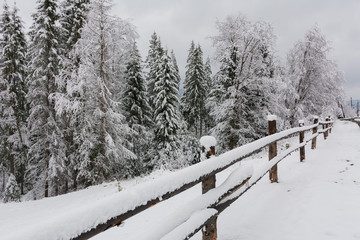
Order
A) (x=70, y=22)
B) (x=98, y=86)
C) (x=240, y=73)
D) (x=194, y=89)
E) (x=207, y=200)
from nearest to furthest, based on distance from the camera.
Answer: (x=207, y=200) → (x=98, y=86) → (x=240, y=73) → (x=70, y=22) → (x=194, y=89)

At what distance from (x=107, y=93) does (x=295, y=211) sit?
13583mm

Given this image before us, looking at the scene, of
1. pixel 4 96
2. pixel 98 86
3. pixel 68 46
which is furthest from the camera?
pixel 68 46

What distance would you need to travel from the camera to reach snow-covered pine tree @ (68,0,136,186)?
1359cm

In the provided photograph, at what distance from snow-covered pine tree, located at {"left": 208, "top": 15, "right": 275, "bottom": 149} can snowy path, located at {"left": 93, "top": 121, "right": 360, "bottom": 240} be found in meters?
11.3

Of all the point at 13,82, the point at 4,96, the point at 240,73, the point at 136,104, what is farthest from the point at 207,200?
the point at 13,82

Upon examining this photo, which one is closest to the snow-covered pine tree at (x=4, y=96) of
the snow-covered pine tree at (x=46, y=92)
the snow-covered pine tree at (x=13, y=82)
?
the snow-covered pine tree at (x=13, y=82)

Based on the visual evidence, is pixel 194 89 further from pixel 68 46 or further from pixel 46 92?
pixel 46 92

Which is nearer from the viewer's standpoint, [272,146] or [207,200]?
[207,200]

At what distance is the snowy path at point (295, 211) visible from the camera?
310cm

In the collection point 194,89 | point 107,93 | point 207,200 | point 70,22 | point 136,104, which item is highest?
point 70,22

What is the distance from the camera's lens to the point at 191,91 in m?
35.9

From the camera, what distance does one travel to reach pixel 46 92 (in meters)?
17.3

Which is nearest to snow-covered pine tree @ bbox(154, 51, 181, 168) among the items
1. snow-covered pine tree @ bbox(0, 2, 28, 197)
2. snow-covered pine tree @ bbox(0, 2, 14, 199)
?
snow-covered pine tree @ bbox(0, 2, 28, 197)

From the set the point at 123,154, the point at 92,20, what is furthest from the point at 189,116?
the point at 92,20
